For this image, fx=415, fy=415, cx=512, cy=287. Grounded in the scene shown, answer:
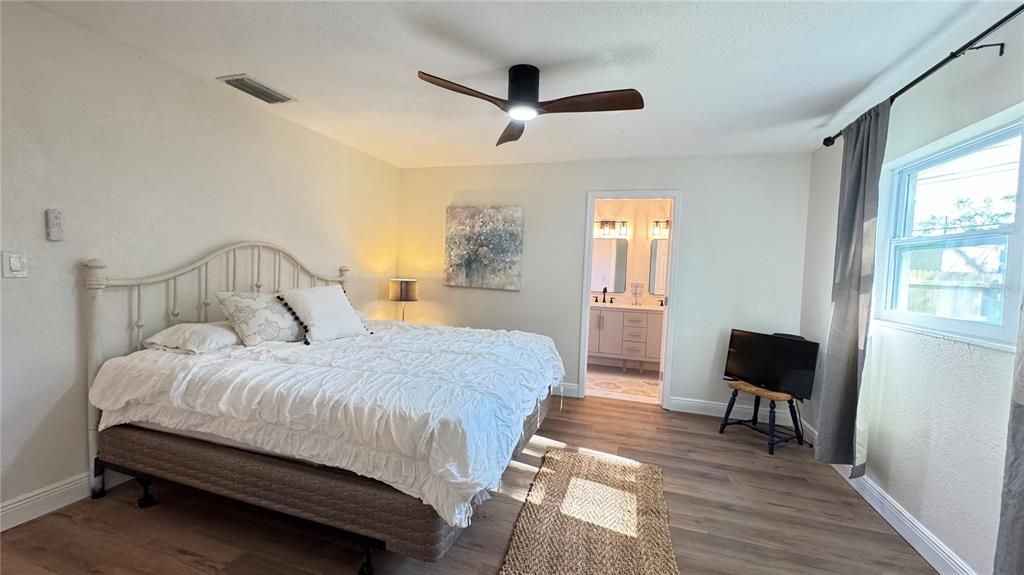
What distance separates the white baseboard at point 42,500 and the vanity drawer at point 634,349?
16.1 ft

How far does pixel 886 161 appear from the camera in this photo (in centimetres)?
245

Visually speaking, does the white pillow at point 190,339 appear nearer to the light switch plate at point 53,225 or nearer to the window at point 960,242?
the light switch plate at point 53,225

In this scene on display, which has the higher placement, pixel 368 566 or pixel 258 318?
pixel 258 318

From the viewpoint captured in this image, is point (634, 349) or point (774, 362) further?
point (634, 349)

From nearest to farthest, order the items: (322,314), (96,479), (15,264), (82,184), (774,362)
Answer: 1. (15,264)
2. (82,184)
3. (96,479)
4. (322,314)
5. (774,362)

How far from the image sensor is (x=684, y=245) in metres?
3.86

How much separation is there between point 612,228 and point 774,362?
121 inches

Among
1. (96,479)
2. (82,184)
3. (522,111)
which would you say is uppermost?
(522,111)

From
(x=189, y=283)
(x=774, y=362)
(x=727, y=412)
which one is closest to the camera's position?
(x=189, y=283)

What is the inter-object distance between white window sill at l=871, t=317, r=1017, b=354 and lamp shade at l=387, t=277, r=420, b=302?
374cm

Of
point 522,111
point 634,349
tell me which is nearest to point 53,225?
point 522,111

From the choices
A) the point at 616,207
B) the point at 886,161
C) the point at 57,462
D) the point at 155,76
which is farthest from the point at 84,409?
the point at 616,207

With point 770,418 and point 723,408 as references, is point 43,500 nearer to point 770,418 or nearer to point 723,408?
point 770,418

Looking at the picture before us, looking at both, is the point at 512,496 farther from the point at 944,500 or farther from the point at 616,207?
the point at 616,207
